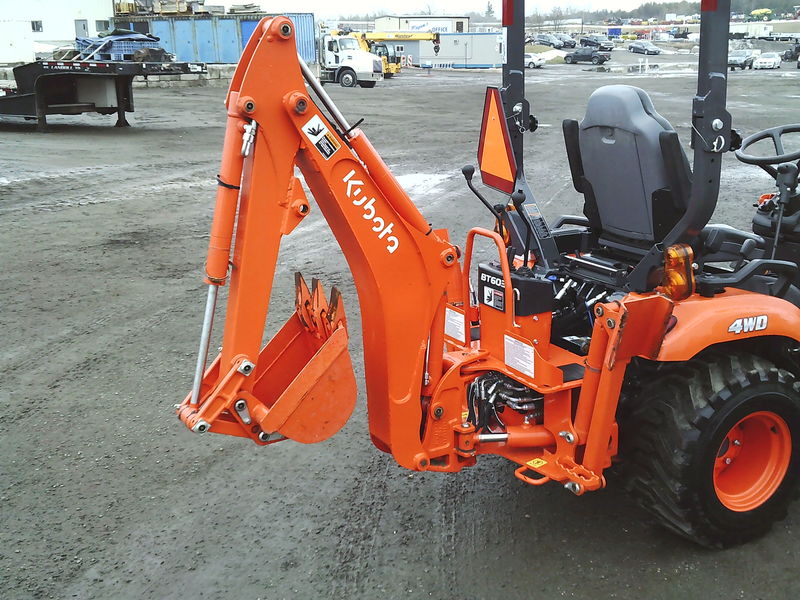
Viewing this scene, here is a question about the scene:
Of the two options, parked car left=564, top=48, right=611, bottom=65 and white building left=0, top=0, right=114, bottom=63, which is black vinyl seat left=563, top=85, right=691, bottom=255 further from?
parked car left=564, top=48, right=611, bottom=65

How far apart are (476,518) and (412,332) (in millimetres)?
1056

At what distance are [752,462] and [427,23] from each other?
65.7 metres

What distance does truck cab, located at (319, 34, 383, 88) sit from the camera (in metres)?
33.1

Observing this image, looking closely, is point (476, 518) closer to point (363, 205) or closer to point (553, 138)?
point (363, 205)

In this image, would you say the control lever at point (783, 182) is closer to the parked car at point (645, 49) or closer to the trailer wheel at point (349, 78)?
the trailer wheel at point (349, 78)

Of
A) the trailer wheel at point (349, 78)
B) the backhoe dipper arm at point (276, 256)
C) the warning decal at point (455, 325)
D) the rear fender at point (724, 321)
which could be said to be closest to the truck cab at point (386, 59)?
the trailer wheel at point (349, 78)

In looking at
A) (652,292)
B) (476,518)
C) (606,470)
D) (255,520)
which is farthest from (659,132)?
(255,520)

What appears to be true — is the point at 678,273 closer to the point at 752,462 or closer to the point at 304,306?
the point at 752,462

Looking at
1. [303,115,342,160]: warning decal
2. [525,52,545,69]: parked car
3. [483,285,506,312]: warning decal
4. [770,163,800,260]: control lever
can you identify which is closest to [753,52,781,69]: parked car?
[525,52,545,69]: parked car

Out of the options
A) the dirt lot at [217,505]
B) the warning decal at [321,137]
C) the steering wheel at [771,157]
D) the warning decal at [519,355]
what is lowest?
the dirt lot at [217,505]

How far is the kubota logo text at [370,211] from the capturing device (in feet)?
9.29

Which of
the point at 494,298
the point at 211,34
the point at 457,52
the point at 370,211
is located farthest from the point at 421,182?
the point at 457,52

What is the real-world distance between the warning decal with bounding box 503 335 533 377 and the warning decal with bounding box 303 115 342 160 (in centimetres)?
107

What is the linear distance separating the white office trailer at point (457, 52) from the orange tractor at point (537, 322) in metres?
49.9
